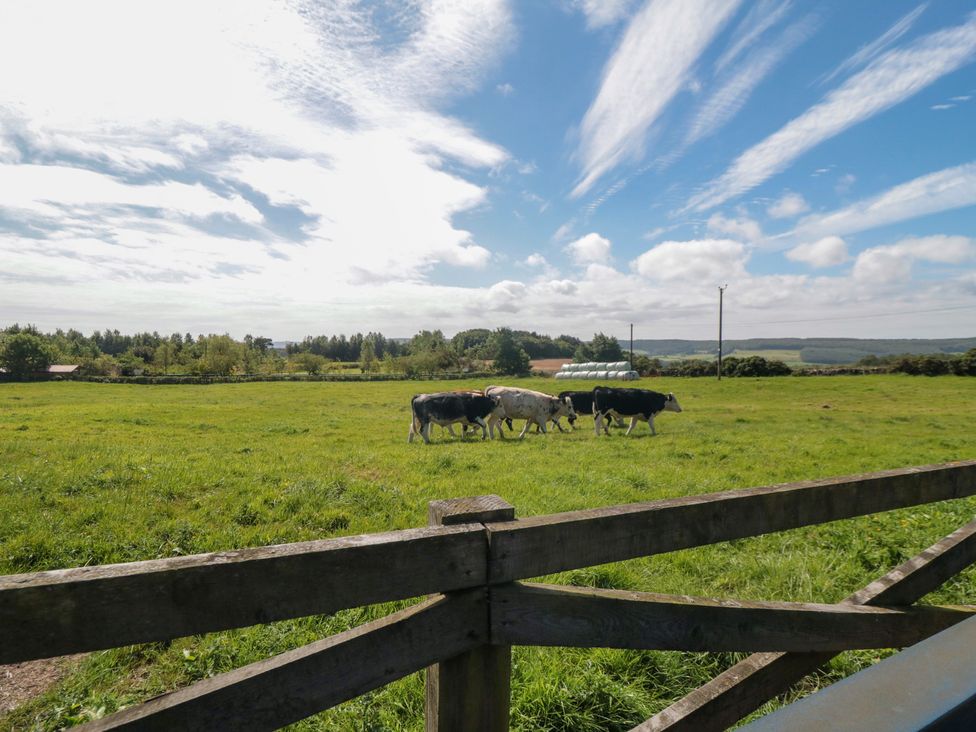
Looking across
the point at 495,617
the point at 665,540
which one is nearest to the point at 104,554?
the point at 495,617

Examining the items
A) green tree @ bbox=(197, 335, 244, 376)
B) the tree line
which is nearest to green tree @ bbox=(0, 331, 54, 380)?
the tree line

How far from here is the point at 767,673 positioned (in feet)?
7.43

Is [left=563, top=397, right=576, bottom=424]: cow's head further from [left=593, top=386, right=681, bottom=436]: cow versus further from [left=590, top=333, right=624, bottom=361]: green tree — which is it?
[left=590, top=333, right=624, bottom=361]: green tree

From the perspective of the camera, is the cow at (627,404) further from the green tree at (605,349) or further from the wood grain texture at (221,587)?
the green tree at (605,349)

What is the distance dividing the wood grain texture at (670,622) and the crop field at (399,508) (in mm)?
1221

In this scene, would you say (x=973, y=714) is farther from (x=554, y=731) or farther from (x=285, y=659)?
(x=554, y=731)

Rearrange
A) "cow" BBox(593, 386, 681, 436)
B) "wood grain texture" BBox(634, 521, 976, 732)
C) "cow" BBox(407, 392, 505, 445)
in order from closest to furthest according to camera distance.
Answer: "wood grain texture" BBox(634, 521, 976, 732)
"cow" BBox(407, 392, 505, 445)
"cow" BBox(593, 386, 681, 436)

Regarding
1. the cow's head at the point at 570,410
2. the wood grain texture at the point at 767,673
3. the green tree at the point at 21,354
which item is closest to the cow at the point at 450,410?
the cow's head at the point at 570,410

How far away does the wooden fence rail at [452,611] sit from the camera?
3.90ft

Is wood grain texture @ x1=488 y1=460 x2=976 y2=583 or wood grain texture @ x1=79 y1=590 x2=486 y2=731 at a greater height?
wood grain texture @ x1=488 y1=460 x2=976 y2=583

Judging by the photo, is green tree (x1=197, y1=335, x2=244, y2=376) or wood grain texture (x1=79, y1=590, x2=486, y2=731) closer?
wood grain texture (x1=79, y1=590, x2=486, y2=731)

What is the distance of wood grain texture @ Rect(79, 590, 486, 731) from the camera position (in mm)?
1256

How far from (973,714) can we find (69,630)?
2125 mm

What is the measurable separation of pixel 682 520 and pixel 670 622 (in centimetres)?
38
